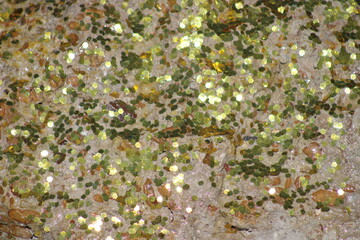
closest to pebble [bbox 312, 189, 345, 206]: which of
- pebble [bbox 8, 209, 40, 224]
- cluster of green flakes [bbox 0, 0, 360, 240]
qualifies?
cluster of green flakes [bbox 0, 0, 360, 240]

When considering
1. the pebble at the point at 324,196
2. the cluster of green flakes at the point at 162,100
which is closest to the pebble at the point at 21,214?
the cluster of green flakes at the point at 162,100

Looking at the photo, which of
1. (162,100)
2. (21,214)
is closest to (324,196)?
(162,100)

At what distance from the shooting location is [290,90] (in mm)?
1674

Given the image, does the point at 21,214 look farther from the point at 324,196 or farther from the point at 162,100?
the point at 324,196

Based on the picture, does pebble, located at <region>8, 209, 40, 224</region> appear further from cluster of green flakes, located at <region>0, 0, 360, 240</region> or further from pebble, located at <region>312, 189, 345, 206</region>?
pebble, located at <region>312, 189, 345, 206</region>

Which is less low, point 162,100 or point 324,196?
point 162,100

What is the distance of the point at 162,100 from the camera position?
65.9 inches

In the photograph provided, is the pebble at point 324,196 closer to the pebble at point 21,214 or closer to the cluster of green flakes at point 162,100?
the cluster of green flakes at point 162,100

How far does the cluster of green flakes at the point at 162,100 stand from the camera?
1.62 meters

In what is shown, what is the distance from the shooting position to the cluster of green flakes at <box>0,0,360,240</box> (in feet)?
5.31

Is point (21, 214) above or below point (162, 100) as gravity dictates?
below

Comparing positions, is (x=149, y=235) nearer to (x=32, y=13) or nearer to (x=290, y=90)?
(x=290, y=90)

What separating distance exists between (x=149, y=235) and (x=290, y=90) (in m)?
0.77

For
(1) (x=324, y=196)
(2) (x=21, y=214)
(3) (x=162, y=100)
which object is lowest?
(1) (x=324, y=196)
